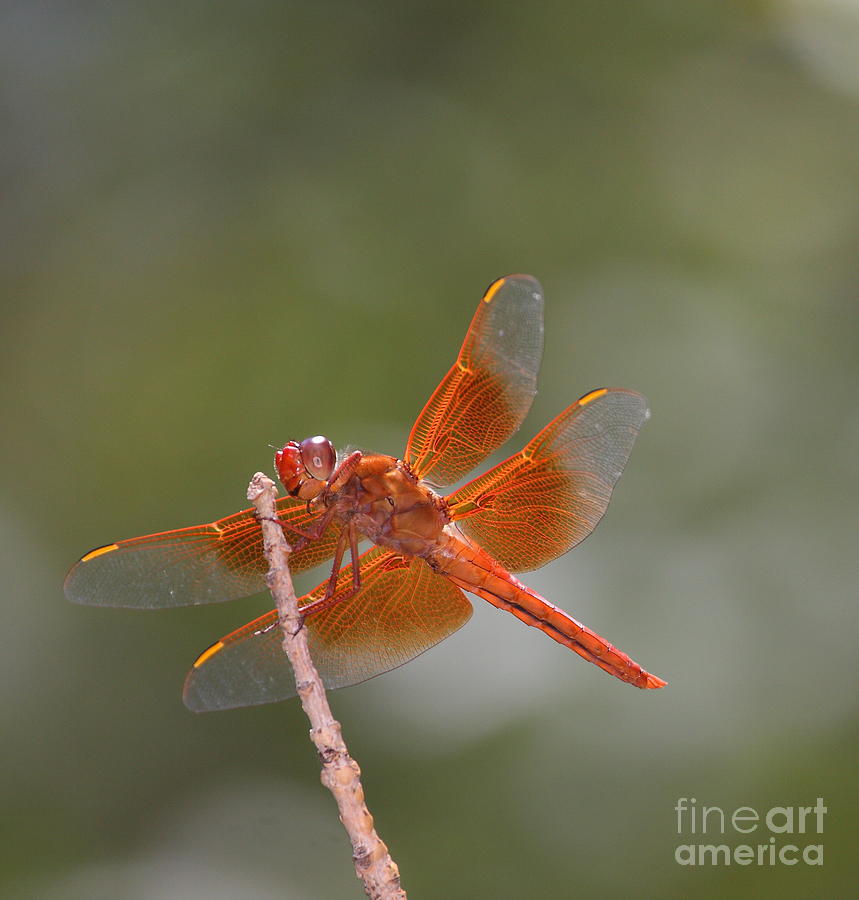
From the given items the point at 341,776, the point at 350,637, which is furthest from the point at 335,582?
the point at 341,776

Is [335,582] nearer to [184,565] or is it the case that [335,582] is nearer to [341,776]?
[184,565]

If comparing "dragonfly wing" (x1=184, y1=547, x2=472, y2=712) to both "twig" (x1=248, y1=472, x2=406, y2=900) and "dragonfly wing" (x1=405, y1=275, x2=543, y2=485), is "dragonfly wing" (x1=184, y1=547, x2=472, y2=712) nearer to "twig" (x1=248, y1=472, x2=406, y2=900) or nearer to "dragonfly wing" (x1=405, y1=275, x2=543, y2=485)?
"dragonfly wing" (x1=405, y1=275, x2=543, y2=485)

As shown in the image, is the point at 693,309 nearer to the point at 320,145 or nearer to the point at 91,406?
the point at 320,145

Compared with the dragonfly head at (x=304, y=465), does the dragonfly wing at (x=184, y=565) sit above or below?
below

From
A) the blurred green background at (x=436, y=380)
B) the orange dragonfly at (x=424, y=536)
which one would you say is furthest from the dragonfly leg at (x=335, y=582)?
the blurred green background at (x=436, y=380)

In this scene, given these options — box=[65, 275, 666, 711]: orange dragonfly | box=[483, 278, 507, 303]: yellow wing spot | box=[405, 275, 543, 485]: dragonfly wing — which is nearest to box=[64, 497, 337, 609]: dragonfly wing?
box=[65, 275, 666, 711]: orange dragonfly

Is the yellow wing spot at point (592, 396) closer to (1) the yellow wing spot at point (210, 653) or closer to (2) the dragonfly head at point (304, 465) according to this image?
(2) the dragonfly head at point (304, 465)
